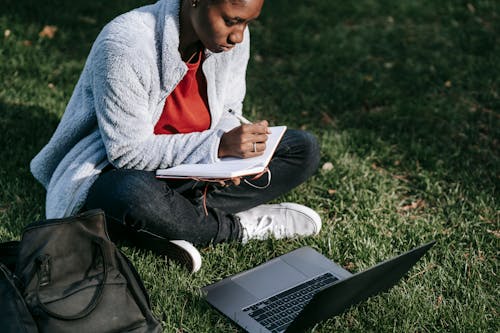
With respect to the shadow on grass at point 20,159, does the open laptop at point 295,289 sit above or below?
below

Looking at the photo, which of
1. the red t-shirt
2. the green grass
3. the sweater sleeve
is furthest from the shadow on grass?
the red t-shirt

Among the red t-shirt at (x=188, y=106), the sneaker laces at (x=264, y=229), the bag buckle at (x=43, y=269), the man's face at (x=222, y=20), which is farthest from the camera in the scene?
the sneaker laces at (x=264, y=229)

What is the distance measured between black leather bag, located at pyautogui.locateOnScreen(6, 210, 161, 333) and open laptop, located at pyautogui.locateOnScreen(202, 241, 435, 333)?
0.46 m

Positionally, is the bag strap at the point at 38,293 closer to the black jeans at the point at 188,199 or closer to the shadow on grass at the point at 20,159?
the black jeans at the point at 188,199

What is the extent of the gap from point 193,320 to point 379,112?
257 cm

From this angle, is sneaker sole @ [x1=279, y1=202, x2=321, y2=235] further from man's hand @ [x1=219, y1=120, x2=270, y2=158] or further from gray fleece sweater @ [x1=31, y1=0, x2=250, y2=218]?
gray fleece sweater @ [x1=31, y1=0, x2=250, y2=218]

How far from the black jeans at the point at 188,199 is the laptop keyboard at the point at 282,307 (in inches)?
20.0

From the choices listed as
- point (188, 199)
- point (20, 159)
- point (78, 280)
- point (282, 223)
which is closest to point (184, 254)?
point (188, 199)

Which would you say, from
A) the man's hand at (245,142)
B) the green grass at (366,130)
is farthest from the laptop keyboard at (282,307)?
the man's hand at (245,142)

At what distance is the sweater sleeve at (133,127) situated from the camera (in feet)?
10.3

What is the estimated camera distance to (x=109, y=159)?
10.8 feet

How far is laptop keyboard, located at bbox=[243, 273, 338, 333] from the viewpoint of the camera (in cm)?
303

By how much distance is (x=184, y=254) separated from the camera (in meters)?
3.35

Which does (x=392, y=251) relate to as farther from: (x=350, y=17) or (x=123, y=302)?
(x=350, y=17)
